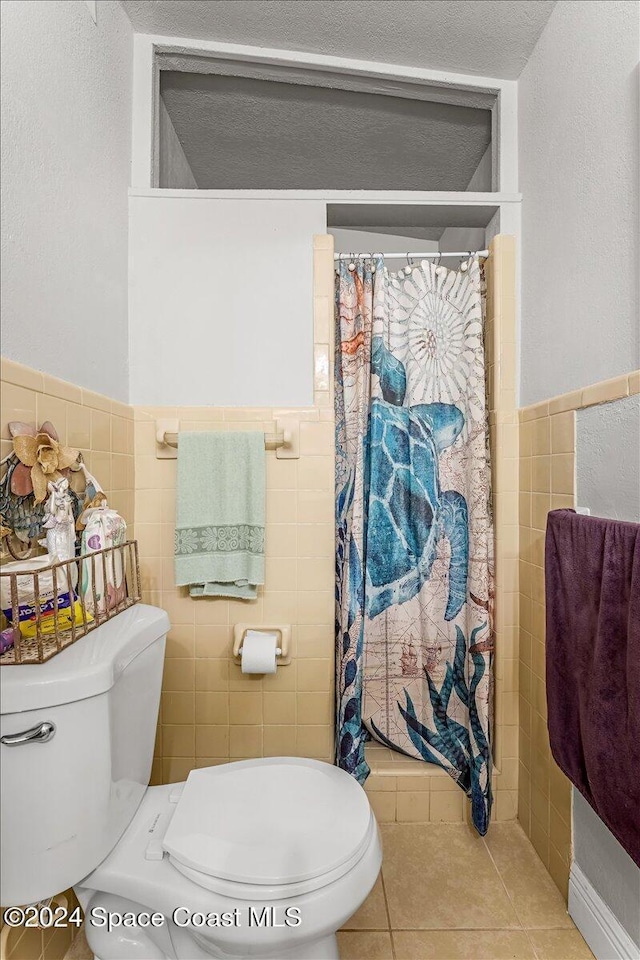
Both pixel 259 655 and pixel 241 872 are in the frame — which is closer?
pixel 241 872

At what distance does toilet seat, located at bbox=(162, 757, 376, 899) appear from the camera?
921mm

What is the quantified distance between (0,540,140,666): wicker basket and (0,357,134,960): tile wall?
0.81ft

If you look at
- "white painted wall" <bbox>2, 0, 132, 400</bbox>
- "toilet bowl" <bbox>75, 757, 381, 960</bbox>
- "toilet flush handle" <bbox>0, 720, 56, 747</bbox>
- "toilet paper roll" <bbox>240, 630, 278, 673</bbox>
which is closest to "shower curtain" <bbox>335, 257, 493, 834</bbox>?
"toilet paper roll" <bbox>240, 630, 278, 673</bbox>

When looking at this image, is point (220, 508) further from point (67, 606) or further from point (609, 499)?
point (609, 499)

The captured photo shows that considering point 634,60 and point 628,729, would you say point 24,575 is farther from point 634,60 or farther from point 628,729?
point 634,60

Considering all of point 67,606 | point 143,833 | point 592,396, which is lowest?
point 143,833

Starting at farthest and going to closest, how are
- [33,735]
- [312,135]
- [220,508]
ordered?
1. [312,135]
2. [220,508]
3. [33,735]

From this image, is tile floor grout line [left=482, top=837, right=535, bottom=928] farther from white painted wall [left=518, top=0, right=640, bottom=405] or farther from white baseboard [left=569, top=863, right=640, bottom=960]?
white painted wall [left=518, top=0, right=640, bottom=405]

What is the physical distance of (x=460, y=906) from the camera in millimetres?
1332

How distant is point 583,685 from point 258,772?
→ 2.56 ft

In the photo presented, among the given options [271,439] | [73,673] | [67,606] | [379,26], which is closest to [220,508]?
[271,439]

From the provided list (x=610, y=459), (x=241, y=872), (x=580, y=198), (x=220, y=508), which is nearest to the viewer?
(x=241, y=872)

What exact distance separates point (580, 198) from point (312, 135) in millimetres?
984

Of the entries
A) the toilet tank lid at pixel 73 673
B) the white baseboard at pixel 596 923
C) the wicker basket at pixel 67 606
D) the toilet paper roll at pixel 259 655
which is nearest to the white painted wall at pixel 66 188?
the wicker basket at pixel 67 606
